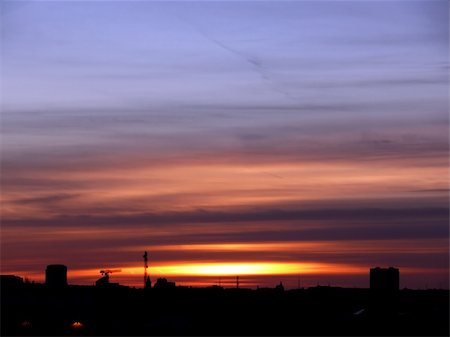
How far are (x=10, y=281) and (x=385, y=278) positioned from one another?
32.0 metres

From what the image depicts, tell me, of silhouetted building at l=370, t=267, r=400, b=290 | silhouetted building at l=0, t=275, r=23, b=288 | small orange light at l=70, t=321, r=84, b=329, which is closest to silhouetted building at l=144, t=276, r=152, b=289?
silhouetted building at l=0, t=275, r=23, b=288

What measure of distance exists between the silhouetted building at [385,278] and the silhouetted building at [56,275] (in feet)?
87.5

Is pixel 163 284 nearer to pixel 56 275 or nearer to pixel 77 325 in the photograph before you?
pixel 56 275

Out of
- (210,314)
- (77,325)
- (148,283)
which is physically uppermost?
(148,283)

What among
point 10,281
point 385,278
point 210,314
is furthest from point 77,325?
point 385,278

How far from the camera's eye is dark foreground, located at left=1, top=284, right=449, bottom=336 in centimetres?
6625

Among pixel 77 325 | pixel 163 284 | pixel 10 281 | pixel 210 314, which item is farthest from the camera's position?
pixel 163 284

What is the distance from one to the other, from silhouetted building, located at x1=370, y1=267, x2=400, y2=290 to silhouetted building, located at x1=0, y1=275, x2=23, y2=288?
29900 mm

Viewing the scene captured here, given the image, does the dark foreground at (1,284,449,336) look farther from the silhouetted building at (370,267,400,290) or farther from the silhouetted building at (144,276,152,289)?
the silhouetted building at (144,276,152,289)

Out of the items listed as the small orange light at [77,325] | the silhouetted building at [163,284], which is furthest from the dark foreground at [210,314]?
the silhouetted building at [163,284]

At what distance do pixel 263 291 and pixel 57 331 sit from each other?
32.1m

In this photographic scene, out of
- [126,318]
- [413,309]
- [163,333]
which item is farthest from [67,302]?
[413,309]

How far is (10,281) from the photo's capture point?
288 ft

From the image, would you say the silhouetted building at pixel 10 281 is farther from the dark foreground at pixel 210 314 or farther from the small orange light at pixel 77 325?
the small orange light at pixel 77 325
